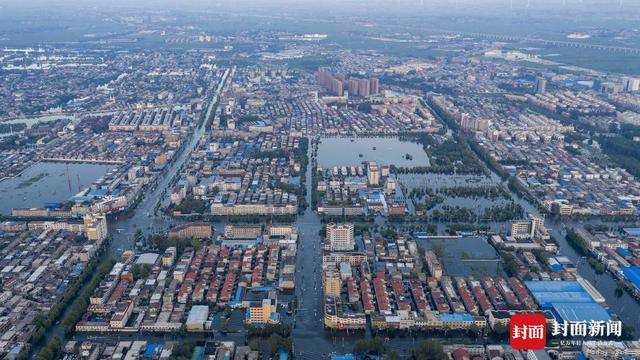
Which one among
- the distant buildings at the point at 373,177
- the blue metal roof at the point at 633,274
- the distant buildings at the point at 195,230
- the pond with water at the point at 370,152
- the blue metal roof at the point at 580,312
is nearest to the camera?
the blue metal roof at the point at 580,312

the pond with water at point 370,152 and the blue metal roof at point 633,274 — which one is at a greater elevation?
the pond with water at point 370,152

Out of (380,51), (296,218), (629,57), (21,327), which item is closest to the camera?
(21,327)

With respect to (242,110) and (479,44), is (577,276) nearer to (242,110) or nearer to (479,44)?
(242,110)

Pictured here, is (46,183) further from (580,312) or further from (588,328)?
(588,328)

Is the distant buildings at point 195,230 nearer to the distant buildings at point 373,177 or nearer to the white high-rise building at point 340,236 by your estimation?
the white high-rise building at point 340,236

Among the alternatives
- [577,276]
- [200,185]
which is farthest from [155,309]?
[577,276]

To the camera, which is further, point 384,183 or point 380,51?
point 380,51

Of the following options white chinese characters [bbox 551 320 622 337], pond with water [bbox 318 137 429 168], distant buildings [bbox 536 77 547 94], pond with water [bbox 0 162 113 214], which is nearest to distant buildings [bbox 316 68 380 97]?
pond with water [bbox 318 137 429 168]

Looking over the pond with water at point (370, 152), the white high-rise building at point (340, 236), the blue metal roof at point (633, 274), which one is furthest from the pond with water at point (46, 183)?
the blue metal roof at point (633, 274)
